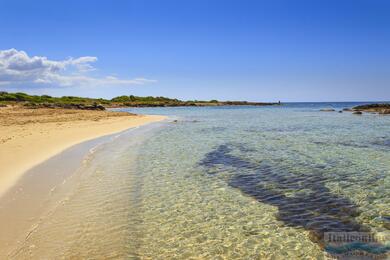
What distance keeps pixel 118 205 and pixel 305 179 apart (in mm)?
6677

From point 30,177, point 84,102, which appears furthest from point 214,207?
point 84,102

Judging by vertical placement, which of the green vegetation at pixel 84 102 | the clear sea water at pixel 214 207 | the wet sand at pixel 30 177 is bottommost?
the clear sea water at pixel 214 207

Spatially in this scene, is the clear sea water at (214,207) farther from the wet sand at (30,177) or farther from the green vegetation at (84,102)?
the green vegetation at (84,102)

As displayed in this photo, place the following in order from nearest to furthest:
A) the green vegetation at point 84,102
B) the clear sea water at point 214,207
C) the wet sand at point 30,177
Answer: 1. the clear sea water at point 214,207
2. the wet sand at point 30,177
3. the green vegetation at point 84,102

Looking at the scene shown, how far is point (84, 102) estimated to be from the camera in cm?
9556

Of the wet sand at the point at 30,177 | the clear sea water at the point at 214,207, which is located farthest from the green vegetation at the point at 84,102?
the clear sea water at the point at 214,207

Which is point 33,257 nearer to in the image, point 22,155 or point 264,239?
point 264,239

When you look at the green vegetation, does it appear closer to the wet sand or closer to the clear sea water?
the wet sand

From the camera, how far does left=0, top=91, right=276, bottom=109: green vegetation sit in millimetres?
68481

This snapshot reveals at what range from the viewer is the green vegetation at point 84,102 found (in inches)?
2696

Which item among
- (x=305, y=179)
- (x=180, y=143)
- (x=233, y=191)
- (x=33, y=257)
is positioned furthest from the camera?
(x=180, y=143)

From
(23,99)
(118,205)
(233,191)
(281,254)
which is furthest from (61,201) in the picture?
(23,99)

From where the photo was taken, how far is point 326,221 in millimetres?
8141

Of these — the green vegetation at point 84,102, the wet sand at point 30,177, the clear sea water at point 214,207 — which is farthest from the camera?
the green vegetation at point 84,102
